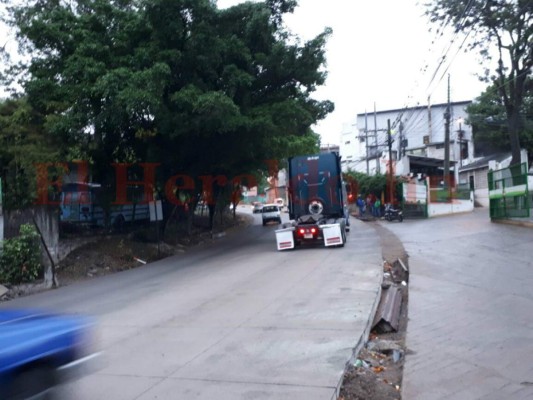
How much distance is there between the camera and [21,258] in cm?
1620

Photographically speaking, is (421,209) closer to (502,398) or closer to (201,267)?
(201,267)

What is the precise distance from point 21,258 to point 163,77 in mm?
7651

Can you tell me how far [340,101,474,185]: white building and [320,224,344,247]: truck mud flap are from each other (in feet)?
71.0

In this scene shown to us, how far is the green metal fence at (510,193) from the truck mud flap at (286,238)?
1004 centimetres

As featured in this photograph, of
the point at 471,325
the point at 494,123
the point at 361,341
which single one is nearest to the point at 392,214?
the point at 494,123

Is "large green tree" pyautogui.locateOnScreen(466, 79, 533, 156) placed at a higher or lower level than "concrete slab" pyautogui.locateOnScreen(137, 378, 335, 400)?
higher

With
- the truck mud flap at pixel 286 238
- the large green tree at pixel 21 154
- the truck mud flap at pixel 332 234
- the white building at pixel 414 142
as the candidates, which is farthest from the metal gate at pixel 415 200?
the large green tree at pixel 21 154

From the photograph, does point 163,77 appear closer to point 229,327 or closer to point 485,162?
point 229,327

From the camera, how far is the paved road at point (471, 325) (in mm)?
5777

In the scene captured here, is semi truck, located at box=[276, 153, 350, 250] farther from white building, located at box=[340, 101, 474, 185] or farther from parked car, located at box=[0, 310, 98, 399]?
white building, located at box=[340, 101, 474, 185]

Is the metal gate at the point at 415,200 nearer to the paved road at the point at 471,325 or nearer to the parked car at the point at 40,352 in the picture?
the paved road at the point at 471,325

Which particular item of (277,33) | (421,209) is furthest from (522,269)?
(421,209)

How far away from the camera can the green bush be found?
52.6ft

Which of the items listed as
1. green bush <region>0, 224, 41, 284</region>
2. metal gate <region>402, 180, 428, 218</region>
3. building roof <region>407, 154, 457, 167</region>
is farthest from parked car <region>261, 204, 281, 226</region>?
green bush <region>0, 224, 41, 284</region>
